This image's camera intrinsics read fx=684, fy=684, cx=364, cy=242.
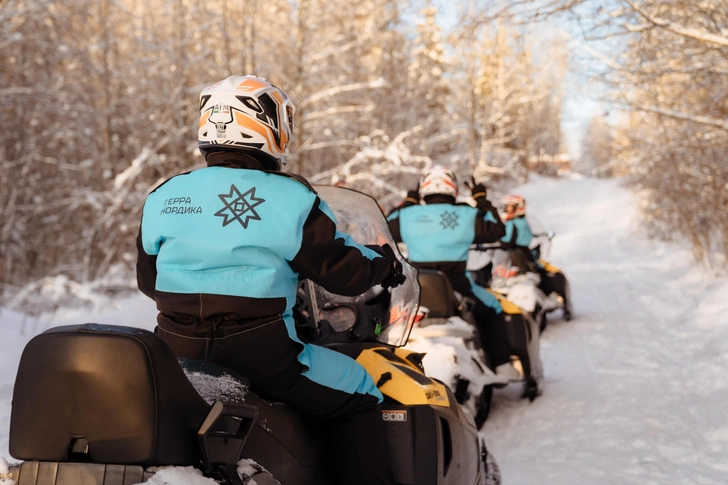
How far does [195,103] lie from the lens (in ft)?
45.4

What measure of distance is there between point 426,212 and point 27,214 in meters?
9.89

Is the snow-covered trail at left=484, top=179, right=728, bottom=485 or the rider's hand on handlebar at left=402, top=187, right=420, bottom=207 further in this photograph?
the rider's hand on handlebar at left=402, top=187, right=420, bottom=207

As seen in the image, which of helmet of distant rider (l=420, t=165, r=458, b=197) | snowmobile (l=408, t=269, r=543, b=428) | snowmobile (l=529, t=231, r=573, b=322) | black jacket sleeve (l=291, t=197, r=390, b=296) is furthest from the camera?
snowmobile (l=529, t=231, r=573, b=322)

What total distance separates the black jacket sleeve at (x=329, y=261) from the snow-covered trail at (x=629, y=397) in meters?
2.11

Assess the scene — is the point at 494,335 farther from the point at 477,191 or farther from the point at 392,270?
the point at 392,270

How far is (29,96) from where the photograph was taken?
10.5 meters

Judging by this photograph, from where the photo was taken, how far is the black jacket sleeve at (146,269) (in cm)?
260

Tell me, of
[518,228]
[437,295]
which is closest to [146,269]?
[437,295]

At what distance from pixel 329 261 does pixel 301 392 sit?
463mm

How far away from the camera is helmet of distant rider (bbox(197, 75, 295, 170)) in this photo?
2459 mm

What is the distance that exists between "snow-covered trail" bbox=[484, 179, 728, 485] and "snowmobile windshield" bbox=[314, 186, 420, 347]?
1.29 metres

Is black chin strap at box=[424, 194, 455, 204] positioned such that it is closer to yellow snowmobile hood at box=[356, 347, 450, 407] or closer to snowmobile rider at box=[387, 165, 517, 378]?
snowmobile rider at box=[387, 165, 517, 378]

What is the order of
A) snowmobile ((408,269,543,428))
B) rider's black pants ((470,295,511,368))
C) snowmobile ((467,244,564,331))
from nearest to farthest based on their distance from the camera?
snowmobile ((408,269,543,428)), rider's black pants ((470,295,511,368)), snowmobile ((467,244,564,331))

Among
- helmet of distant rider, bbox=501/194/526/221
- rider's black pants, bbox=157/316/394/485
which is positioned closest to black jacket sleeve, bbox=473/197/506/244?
rider's black pants, bbox=157/316/394/485
